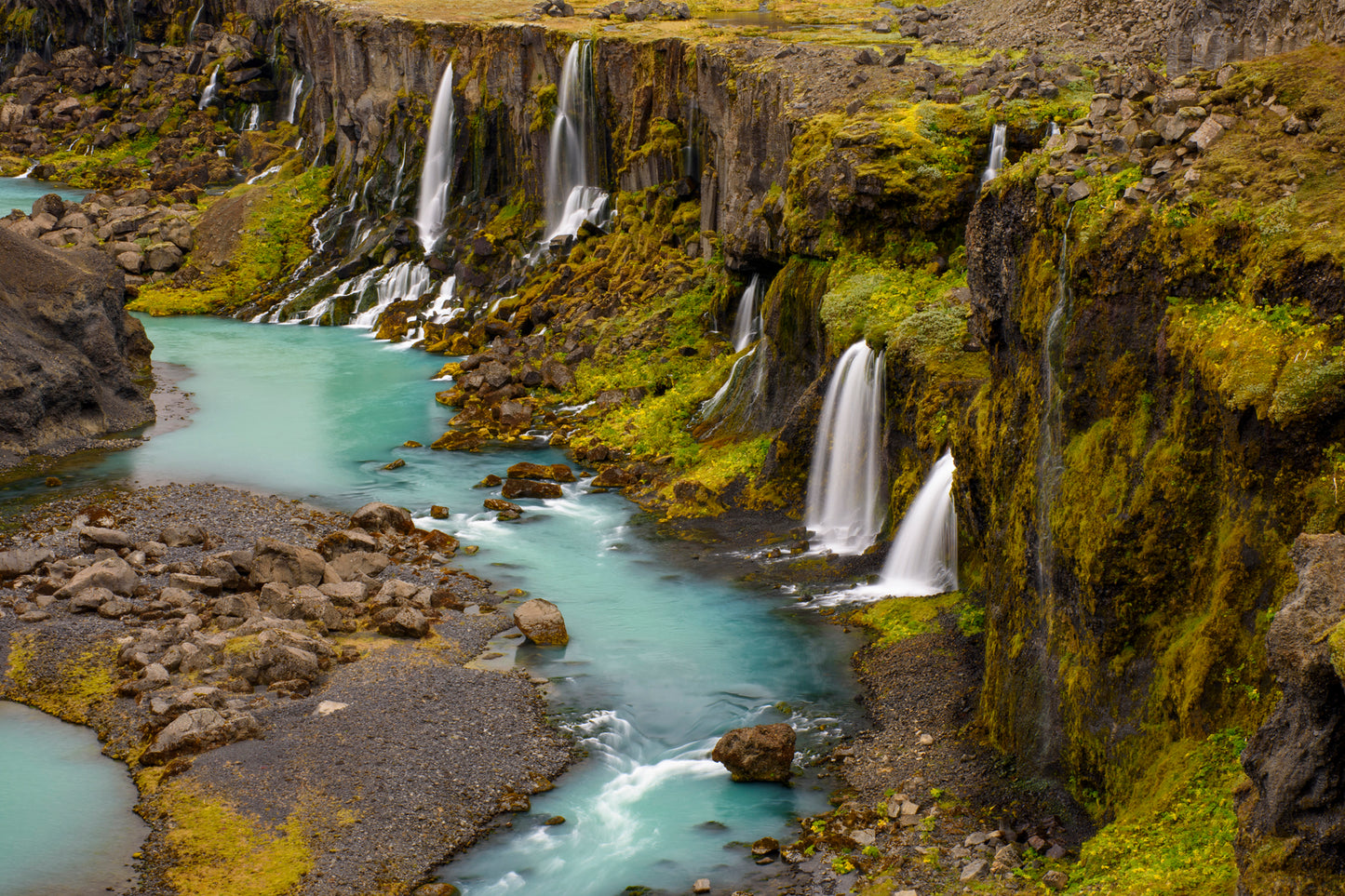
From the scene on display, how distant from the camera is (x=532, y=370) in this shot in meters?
38.7

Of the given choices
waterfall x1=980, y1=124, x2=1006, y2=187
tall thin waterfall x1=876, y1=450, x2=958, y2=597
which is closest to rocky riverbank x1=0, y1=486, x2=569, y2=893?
tall thin waterfall x1=876, y1=450, x2=958, y2=597

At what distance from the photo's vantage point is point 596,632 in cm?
2233

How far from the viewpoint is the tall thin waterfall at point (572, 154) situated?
1777 inches

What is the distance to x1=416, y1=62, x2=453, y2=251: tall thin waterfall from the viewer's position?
167ft

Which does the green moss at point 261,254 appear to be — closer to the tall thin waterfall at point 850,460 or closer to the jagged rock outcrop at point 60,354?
the jagged rock outcrop at point 60,354

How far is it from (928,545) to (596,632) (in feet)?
20.4

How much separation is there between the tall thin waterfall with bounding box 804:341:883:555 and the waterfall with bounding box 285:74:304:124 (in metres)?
51.2

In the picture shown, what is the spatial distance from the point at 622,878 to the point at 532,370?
980 inches

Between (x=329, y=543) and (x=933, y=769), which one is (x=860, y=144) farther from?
(x=933, y=769)

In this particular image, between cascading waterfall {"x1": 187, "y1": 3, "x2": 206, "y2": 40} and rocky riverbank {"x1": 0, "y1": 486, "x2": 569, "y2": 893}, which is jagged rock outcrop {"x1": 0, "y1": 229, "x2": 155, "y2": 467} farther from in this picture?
cascading waterfall {"x1": 187, "y1": 3, "x2": 206, "y2": 40}

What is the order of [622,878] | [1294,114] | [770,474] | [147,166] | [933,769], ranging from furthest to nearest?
1. [147,166]
2. [770,474]
3. [933,769]
4. [622,878]
5. [1294,114]

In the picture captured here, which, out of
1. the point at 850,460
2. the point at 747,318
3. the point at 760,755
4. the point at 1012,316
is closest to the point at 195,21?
the point at 747,318

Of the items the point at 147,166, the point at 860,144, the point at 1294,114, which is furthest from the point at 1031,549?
the point at 147,166

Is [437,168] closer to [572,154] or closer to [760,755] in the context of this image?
[572,154]
